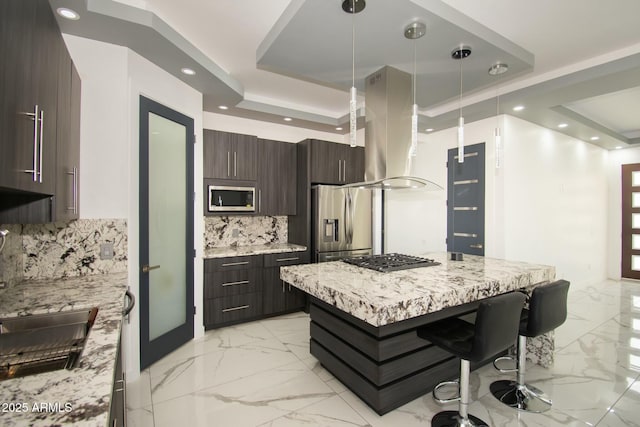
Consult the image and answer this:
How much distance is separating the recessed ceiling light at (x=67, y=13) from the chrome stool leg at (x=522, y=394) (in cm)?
389

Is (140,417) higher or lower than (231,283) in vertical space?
lower

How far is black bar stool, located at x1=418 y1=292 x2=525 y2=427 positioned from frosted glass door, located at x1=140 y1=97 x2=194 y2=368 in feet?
7.70

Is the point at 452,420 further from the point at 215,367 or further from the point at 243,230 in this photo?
the point at 243,230

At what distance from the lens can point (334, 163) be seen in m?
4.36

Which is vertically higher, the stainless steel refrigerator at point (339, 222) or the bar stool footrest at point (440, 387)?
the stainless steel refrigerator at point (339, 222)

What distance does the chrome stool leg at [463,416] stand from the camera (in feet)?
6.07

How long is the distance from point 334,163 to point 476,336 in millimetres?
3137

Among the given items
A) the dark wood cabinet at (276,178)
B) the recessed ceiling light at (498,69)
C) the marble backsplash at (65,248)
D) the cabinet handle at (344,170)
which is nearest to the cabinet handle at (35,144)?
the marble backsplash at (65,248)

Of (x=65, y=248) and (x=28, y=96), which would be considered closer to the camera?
(x=28, y=96)

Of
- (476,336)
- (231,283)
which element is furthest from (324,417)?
(231,283)

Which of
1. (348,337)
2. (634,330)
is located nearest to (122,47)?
(348,337)

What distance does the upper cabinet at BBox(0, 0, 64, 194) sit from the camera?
0.95 metres

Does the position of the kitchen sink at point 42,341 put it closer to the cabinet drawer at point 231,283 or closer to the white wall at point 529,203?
the cabinet drawer at point 231,283

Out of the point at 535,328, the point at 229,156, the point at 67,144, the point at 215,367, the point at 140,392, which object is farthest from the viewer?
the point at 229,156
